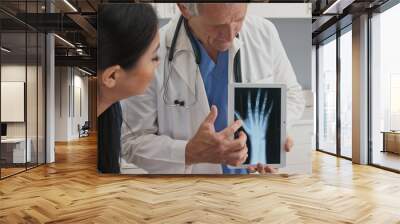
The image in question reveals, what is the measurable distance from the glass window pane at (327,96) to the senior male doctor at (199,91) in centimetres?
430

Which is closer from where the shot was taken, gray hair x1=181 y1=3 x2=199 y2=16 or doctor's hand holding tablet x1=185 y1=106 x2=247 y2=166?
doctor's hand holding tablet x1=185 y1=106 x2=247 y2=166

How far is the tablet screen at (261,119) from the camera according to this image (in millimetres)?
6340

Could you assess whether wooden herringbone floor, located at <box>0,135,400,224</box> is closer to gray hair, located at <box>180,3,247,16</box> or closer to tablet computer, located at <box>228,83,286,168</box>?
tablet computer, located at <box>228,83,286,168</box>

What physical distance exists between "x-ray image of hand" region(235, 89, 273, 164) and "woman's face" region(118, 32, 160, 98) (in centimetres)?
155

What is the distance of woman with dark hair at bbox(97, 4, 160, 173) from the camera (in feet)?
21.0

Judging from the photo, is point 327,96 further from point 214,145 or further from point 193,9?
point 193,9

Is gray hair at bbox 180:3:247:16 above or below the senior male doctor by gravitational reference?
above

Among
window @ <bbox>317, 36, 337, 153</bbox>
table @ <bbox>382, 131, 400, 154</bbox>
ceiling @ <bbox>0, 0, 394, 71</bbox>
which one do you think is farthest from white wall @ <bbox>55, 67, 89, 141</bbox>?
table @ <bbox>382, 131, 400, 154</bbox>

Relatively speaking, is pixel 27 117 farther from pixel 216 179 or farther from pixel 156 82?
Result: pixel 216 179

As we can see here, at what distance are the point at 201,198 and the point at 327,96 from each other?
275 inches

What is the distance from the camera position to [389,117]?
7.68m

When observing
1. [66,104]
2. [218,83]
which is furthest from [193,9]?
[66,104]

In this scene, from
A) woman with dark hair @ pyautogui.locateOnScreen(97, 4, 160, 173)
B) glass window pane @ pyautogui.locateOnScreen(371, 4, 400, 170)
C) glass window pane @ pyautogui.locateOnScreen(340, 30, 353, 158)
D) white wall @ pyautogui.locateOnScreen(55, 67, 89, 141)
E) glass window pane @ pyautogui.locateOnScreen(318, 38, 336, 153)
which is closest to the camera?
woman with dark hair @ pyautogui.locateOnScreen(97, 4, 160, 173)

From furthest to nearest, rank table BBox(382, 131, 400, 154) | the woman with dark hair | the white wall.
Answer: the white wall < table BBox(382, 131, 400, 154) < the woman with dark hair
